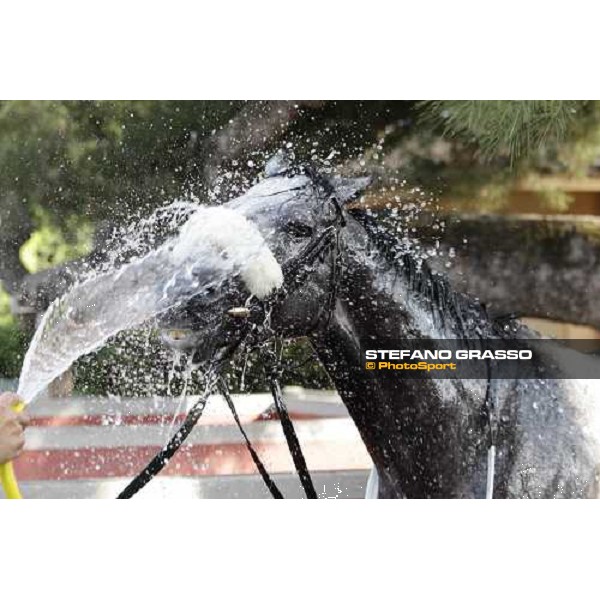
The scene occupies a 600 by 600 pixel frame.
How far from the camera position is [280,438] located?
3.49 m

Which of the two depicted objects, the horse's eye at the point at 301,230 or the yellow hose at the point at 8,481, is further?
the horse's eye at the point at 301,230

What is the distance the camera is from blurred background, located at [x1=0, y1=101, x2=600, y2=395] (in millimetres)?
3408

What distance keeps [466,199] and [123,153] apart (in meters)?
1.35

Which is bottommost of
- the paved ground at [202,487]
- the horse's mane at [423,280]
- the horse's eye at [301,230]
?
the paved ground at [202,487]

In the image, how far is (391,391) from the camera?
3.47 meters

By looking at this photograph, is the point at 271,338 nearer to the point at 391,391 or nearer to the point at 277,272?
the point at 277,272

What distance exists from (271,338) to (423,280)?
Result: 0.63 meters

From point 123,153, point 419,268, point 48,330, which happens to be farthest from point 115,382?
point 419,268

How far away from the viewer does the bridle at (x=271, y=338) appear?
3.38 m

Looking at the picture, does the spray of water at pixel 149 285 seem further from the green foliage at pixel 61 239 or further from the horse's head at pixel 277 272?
the green foliage at pixel 61 239

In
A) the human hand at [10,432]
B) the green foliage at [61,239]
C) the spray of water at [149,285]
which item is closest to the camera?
the human hand at [10,432]

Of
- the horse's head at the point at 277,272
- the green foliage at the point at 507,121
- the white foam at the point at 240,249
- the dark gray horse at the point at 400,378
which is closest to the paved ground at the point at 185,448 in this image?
the dark gray horse at the point at 400,378
